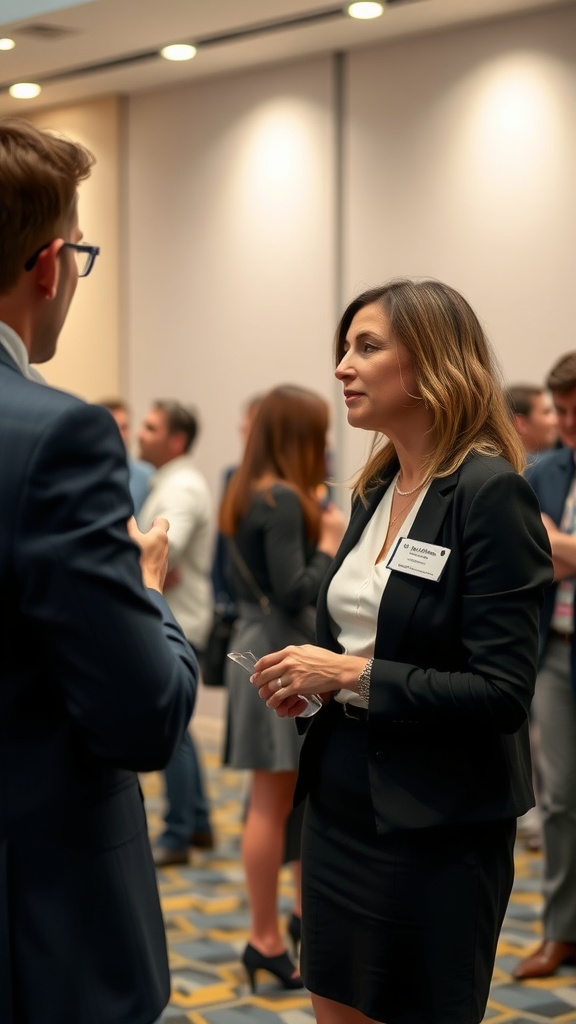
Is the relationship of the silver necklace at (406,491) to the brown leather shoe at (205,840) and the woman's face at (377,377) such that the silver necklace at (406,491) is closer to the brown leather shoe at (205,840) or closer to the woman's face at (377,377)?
the woman's face at (377,377)

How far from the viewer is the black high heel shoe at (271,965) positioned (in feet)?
11.8

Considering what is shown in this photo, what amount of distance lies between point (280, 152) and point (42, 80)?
1567mm

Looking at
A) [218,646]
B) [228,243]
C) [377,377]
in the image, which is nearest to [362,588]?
[377,377]

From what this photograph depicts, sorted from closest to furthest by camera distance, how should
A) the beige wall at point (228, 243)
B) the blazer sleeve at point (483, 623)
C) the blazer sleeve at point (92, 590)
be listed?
the blazer sleeve at point (92, 590) → the blazer sleeve at point (483, 623) → the beige wall at point (228, 243)

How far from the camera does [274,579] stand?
3.69 m

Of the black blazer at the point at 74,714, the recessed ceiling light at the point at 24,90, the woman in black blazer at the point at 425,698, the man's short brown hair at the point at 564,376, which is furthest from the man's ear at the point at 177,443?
the black blazer at the point at 74,714

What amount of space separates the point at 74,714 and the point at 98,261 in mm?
7176

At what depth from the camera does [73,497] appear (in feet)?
4.17

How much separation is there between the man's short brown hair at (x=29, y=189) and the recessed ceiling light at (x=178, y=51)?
5696 millimetres

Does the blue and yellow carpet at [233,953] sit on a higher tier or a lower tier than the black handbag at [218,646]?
lower

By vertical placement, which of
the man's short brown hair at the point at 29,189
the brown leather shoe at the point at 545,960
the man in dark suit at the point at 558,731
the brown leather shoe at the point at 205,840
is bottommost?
the brown leather shoe at the point at 205,840

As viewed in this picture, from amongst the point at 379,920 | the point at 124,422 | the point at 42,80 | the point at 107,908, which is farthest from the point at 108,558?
the point at 42,80

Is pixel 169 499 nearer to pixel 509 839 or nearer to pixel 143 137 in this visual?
pixel 509 839

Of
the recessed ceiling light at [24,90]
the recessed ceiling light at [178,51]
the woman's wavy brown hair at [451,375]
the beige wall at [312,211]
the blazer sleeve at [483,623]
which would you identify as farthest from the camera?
the recessed ceiling light at [24,90]
